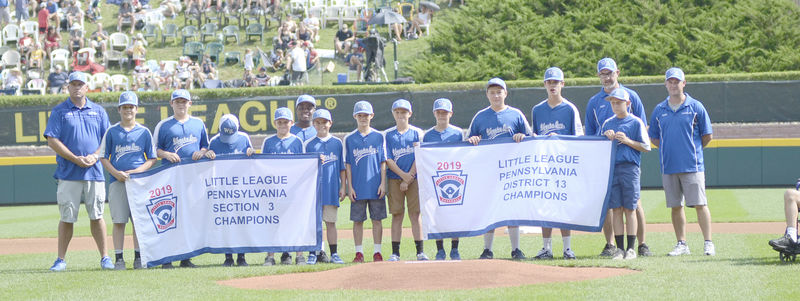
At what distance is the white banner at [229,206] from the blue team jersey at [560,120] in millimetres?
2349

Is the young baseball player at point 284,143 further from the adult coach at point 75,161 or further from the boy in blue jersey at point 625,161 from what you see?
the boy in blue jersey at point 625,161

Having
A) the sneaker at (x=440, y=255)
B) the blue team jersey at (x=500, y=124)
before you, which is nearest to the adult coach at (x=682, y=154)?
the blue team jersey at (x=500, y=124)

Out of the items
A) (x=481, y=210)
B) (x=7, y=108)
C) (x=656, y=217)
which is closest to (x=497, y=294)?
(x=481, y=210)

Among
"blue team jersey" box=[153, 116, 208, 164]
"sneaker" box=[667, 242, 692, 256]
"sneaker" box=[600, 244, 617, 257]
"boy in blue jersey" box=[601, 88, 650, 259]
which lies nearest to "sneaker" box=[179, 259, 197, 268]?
"blue team jersey" box=[153, 116, 208, 164]

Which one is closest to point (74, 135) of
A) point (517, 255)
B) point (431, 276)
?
point (431, 276)

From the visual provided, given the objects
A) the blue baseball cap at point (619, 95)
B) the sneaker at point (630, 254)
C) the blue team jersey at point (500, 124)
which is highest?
the blue baseball cap at point (619, 95)

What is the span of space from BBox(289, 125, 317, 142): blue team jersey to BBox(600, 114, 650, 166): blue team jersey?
10.1 feet

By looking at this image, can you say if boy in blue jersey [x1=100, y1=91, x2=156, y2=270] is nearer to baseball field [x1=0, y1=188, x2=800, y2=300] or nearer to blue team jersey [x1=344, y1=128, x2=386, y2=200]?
baseball field [x1=0, y1=188, x2=800, y2=300]

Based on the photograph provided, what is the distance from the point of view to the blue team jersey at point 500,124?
32.1ft

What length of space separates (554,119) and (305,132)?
2.63 metres

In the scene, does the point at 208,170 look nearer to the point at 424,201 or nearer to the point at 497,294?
the point at 424,201

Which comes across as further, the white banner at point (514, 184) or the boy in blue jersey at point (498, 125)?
the boy in blue jersey at point (498, 125)

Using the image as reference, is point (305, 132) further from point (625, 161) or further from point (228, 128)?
point (625, 161)

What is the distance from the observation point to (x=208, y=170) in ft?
32.0
